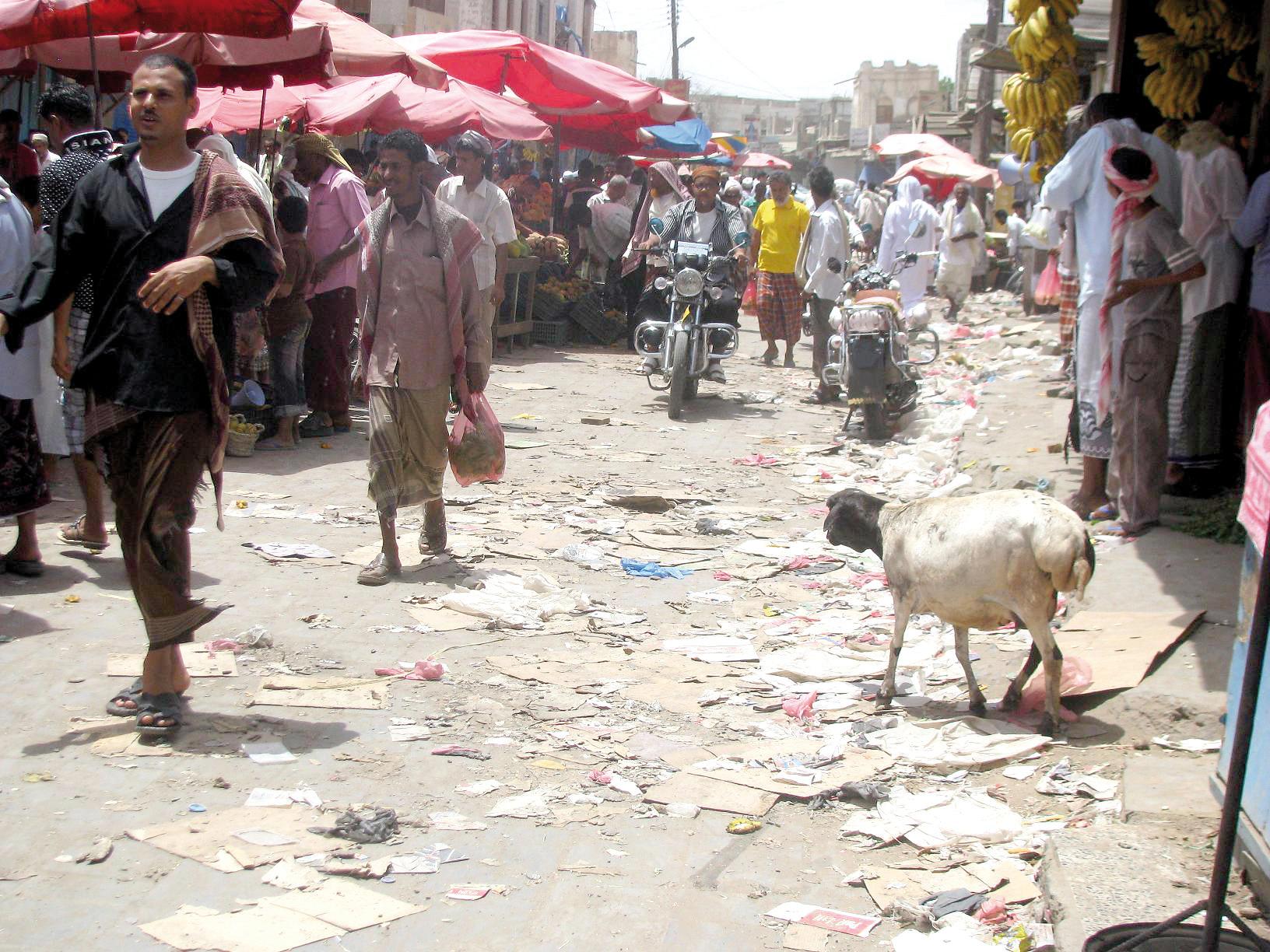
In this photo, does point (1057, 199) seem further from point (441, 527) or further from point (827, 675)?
point (441, 527)

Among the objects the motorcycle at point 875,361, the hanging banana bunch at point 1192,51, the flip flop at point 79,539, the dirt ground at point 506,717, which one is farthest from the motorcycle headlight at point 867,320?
the flip flop at point 79,539

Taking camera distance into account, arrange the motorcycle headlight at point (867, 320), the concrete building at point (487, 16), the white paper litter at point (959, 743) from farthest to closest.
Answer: the concrete building at point (487, 16) → the motorcycle headlight at point (867, 320) → the white paper litter at point (959, 743)

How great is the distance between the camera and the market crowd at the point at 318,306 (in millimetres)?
4340

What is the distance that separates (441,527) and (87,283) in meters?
2.21

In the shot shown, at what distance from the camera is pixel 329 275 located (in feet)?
32.3

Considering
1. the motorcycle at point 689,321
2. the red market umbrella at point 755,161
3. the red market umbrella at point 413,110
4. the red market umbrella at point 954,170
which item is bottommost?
the motorcycle at point 689,321

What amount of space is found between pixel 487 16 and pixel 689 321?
73.3ft

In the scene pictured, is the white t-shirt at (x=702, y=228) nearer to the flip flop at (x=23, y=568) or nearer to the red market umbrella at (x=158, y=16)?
the red market umbrella at (x=158, y=16)

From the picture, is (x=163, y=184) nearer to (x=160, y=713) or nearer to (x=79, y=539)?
(x=160, y=713)

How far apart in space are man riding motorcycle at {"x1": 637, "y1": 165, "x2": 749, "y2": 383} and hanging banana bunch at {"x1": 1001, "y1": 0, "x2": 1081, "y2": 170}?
410cm

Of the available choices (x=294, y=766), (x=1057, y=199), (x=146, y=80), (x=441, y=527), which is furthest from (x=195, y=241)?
(x=1057, y=199)

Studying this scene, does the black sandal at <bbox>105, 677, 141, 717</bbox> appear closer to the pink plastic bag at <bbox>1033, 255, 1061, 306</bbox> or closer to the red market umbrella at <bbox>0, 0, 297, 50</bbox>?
the red market umbrella at <bbox>0, 0, 297, 50</bbox>

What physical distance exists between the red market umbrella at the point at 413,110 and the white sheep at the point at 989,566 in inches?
315

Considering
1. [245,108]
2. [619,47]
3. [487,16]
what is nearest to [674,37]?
[619,47]
